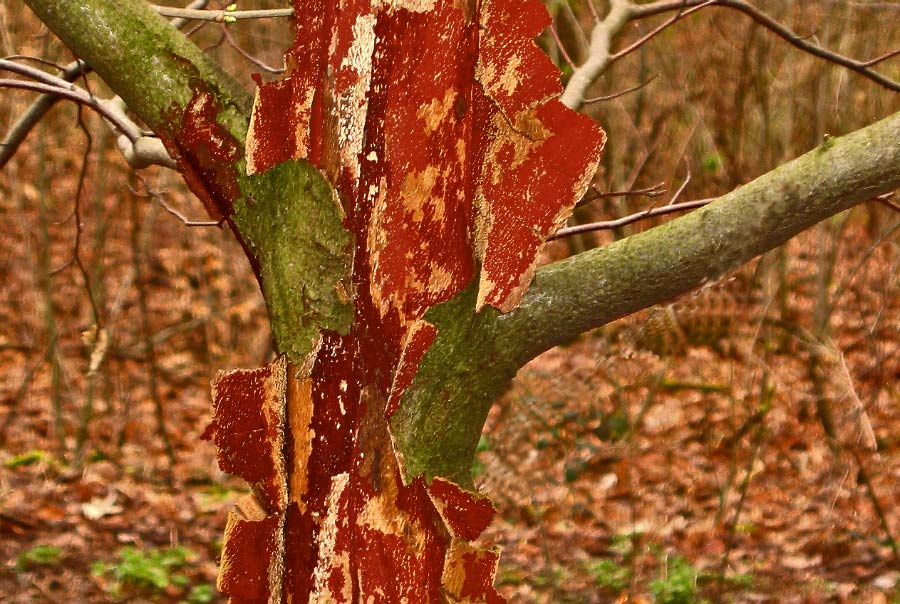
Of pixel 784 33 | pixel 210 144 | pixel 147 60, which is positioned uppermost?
pixel 784 33

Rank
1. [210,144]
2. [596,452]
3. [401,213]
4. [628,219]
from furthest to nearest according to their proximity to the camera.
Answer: [596,452] → [628,219] → [210,144] → [401,213]

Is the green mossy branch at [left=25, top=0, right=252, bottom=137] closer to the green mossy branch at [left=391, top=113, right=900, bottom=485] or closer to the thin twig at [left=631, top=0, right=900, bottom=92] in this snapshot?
the green mossy branch at [left=391, top=113, right=900, bottom=485]

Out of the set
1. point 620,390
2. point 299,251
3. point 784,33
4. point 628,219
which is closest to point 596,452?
point 620,390

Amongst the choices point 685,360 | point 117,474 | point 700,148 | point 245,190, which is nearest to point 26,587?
point 117,474

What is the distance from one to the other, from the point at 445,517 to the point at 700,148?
641 centimetres

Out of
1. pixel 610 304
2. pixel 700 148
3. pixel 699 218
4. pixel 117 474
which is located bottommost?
pixel 117 474

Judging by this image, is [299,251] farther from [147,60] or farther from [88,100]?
[88,100]

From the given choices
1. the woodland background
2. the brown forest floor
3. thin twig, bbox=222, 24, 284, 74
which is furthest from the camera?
the woodland background

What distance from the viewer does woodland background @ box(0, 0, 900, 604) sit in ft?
15.8

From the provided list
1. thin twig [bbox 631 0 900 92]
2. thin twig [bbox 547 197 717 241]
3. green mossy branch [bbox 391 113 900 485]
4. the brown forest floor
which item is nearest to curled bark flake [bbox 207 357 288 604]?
green mossy branch [bbox 391 113 900 485]

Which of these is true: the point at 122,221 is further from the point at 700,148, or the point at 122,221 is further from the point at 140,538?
the point at 700,148

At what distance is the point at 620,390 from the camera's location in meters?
5.40

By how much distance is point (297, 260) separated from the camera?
4.44 feet

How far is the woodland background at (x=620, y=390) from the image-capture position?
15.8 ft
